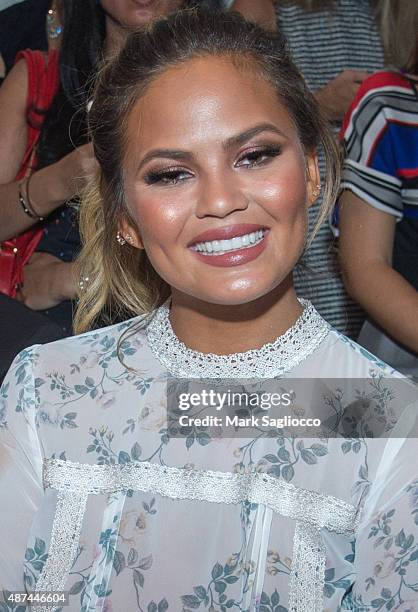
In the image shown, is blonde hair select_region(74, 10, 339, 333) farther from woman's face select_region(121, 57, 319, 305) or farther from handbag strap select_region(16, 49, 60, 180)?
handbag strap select_region(16, 49, 60, 180)

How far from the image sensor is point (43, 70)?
7.21 feet

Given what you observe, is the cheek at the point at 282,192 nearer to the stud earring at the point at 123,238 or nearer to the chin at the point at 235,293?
the chin at the point at 235,293

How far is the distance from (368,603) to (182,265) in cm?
53

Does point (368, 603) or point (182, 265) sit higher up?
point (182, 265)

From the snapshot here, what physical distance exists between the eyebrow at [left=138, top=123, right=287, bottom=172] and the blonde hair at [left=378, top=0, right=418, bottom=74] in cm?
67

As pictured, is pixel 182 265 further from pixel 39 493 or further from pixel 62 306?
pixel 62 306

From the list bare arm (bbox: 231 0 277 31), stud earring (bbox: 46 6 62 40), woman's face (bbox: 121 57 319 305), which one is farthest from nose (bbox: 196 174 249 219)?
stud earring (bbox: 46 6 62 40)

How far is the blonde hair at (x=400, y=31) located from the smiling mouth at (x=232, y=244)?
752mm

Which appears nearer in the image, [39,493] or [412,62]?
[39,493]

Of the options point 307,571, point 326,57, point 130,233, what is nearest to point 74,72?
point 326,57

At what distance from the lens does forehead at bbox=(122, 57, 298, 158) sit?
1.44 metres

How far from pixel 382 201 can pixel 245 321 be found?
21.1 inches

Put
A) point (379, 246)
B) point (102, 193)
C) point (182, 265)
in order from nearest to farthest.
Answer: point (182, 265), point (102, 193), point (379, 246)

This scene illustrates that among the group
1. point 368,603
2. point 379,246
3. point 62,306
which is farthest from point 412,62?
point 368,603
